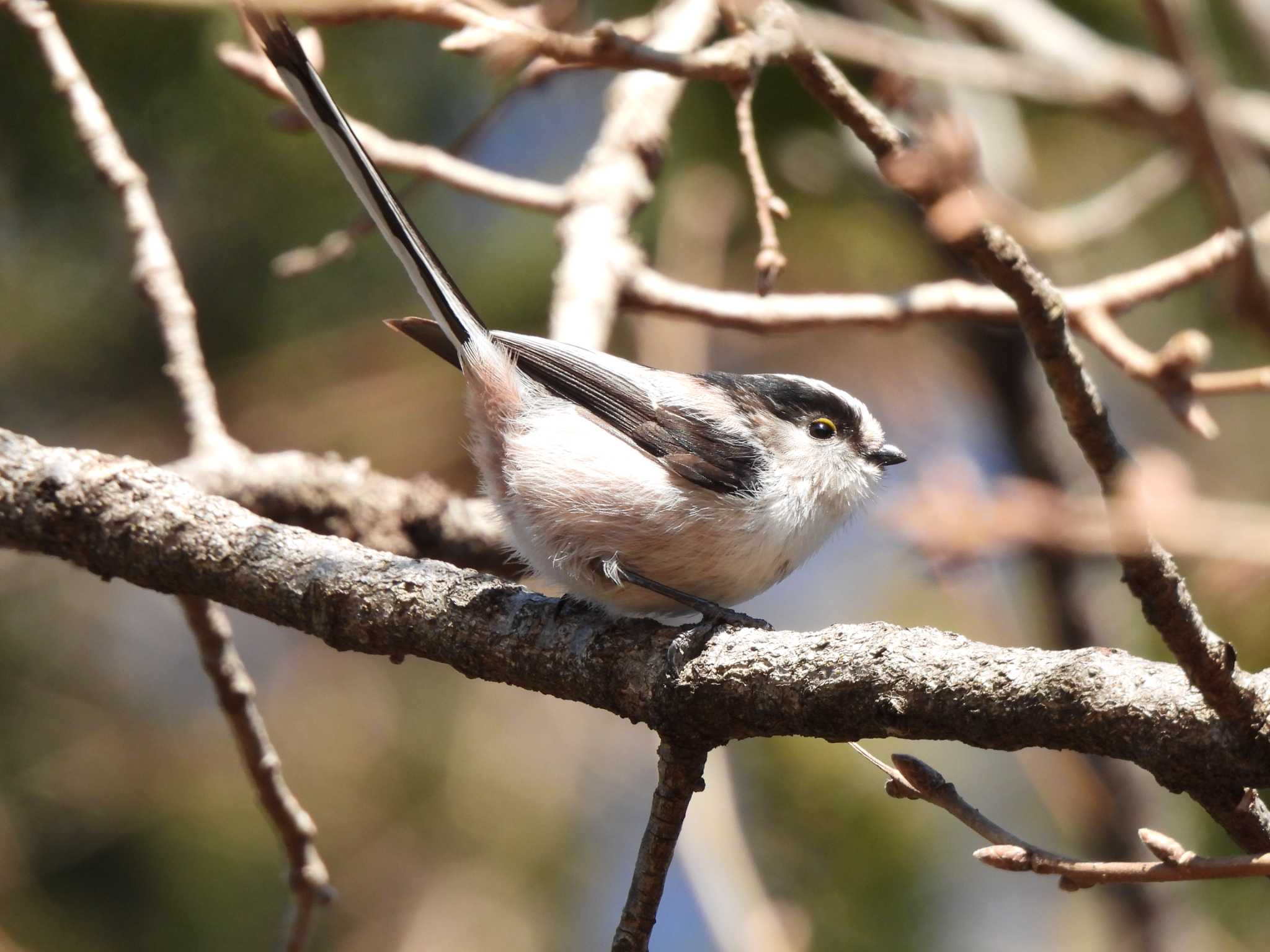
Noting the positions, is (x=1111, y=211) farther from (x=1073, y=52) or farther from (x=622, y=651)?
(x=622, y=651)

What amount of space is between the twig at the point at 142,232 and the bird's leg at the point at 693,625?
1.27 m

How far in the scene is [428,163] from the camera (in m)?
3.69

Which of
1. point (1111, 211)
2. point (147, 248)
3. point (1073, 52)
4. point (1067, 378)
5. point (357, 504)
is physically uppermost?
point (1073, 52)

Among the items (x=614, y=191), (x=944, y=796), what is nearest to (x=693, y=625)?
(x=944, y=796)

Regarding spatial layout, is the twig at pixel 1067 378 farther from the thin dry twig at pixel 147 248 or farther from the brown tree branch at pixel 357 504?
the thin dry twig at pixel 147 248

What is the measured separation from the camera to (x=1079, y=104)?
7.14ft

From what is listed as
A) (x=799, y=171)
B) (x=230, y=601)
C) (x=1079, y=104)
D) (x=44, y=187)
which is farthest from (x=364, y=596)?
(x=44, y=187)

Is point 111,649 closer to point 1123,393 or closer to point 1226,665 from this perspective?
point 1226,665

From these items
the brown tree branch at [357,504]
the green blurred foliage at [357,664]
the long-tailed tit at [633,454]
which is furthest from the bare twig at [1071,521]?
the green blurred foliage at [357,664]

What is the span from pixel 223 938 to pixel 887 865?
2665 mm

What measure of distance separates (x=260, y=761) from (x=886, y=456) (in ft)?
6.01

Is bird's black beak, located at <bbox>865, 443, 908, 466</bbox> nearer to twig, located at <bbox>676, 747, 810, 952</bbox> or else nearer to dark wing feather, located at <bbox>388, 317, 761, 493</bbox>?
dark wing feather, located at <bbox>388, 317, 761, 493</bbox>

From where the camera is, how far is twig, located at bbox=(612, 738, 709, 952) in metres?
1.91

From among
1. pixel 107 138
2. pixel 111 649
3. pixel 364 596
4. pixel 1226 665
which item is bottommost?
pixel 1226 665
